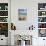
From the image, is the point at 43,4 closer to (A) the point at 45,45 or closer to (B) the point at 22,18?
(B) the point at 22,18

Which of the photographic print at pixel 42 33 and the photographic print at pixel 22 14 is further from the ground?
the photographic print at pixel 22 14

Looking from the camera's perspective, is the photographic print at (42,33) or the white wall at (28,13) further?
the photographic print at (42,33)

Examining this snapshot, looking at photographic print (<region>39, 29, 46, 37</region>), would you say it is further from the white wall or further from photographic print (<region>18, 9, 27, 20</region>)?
photographic print (<region>18, 9, 27, 20</region>)

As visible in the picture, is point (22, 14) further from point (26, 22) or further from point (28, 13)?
point (26, 22)

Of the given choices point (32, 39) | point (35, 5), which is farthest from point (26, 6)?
point (32, 39)

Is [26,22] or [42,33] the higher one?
[26,22]

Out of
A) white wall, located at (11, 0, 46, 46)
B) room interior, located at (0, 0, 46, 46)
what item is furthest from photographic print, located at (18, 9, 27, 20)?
white wall, located at (11, 0, 46, 46)

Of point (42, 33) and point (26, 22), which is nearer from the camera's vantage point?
point (26, 22)

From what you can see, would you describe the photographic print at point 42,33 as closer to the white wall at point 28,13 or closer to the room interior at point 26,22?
the room interior at point 26,22

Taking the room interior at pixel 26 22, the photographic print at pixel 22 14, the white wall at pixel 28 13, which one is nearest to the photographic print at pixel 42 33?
the room interior at pixel 26 22

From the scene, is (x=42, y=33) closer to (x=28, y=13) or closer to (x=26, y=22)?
(x=26, y=22)

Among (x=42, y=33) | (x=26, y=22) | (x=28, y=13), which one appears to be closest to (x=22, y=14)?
(x=28, y=13)

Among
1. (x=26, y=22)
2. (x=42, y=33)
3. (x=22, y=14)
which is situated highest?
(x=22, y=14)

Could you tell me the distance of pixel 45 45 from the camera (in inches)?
242
